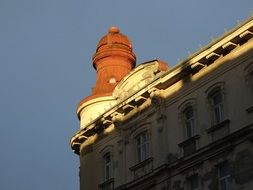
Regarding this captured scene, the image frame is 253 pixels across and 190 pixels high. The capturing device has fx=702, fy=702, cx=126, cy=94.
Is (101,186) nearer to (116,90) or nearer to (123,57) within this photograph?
(116,90)

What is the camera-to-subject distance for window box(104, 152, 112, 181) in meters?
38.9

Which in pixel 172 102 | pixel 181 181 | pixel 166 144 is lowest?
pixel 181 181

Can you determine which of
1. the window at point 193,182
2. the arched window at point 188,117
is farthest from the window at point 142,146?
the window at point 193,182

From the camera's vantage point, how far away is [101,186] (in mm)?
38688

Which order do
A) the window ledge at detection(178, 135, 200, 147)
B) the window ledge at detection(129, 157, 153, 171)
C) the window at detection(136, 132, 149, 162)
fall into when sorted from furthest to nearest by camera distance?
1. the window at detection(136, 132, 149, 162)
2. the window ledge at detection(129, 157, 153, 171)
3. the window ledge at detection(178, 135, 200, 147)

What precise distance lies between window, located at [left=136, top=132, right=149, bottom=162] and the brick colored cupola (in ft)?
26.1

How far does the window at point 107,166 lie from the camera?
38875 millimetres

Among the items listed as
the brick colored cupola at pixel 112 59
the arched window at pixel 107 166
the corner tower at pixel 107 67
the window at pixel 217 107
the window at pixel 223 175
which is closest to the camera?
the window at pixel 223 175

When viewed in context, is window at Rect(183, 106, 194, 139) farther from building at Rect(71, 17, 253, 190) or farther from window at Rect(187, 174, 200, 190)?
window at Rect(187, 174, 200, 190)

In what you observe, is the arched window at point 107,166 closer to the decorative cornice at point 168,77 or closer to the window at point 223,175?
the decorative cornice at point 168,77

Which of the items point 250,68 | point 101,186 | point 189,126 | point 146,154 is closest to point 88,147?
point 101,186

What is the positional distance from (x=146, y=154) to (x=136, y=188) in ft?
6.26

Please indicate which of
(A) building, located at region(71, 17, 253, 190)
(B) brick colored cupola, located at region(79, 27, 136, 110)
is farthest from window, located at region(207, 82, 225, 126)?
(B) brick colored cupola, located at region(79, 27, 136, 110)

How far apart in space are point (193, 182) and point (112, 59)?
51.4ft
